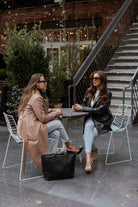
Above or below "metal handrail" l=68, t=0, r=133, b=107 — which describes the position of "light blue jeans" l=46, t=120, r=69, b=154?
below

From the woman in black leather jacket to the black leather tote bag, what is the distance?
16.5 inches

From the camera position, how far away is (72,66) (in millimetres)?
8609

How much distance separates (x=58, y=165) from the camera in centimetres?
333

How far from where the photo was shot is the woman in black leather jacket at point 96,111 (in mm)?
3795

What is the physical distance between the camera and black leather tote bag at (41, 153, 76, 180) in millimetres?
3309

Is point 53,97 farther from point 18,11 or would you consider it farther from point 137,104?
point 18,11

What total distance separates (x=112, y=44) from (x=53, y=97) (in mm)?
2740

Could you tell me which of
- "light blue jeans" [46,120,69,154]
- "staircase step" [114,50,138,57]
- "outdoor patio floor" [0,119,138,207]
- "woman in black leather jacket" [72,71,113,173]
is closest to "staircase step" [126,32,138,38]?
"staircase step" [114,50,138,57]

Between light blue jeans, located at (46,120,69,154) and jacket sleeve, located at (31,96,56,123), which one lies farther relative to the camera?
light blue jeans, located at (46,120,69,154)

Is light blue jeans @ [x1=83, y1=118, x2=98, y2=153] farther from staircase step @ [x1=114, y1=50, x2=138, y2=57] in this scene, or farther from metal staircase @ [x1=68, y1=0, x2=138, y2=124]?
staircase step @ [x1=114, y1=50, x2=138, y2=57]

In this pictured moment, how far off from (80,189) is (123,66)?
552cm

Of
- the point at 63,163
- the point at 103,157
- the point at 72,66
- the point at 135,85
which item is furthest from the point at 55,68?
the point at 63,163

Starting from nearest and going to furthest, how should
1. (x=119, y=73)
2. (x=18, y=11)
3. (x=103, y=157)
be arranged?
(x=103, y=157) < (x=119, y=73) < (x=18, y=11)

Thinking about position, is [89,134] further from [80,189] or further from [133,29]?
[133,29]
